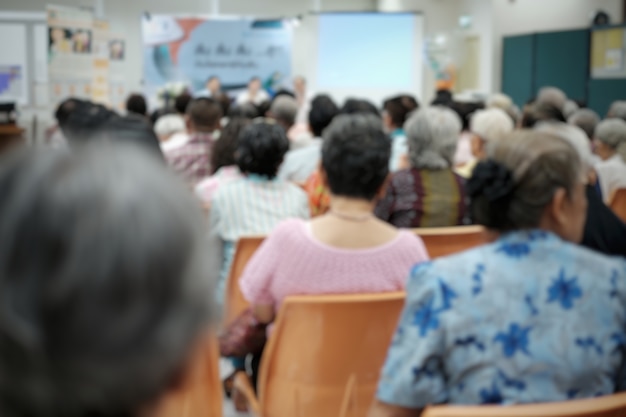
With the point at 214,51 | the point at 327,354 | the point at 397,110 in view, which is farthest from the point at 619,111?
the point at 214,51

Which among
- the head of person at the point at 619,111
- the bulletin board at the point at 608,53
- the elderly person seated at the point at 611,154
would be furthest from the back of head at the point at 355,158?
the bulletin board at the point at 608,53

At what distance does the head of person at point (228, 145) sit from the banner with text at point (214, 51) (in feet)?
31.5

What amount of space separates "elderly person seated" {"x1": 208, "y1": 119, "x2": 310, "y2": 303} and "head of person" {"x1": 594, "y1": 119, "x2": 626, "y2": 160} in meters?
2.51

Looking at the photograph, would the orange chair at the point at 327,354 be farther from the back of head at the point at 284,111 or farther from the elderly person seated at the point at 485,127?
the back of head at the point at 284,111

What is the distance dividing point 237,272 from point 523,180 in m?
1.57

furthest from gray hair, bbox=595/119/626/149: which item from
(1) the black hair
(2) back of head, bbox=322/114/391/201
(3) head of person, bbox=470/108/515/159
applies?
(2) back of head, bbox=322/114/391/201

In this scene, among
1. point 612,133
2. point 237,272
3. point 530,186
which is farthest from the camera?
point 612,133

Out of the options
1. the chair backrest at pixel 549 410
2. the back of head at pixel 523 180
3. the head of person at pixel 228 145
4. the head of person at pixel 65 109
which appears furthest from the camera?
the head of person at pixel 65 109

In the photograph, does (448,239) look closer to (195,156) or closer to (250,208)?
(250,208)

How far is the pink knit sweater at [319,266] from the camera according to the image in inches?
95.2

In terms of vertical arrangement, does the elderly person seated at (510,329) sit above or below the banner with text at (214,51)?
below

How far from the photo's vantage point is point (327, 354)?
221 centimetres

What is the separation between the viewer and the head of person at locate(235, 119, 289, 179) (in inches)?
138

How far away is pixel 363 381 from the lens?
7.38 feet
